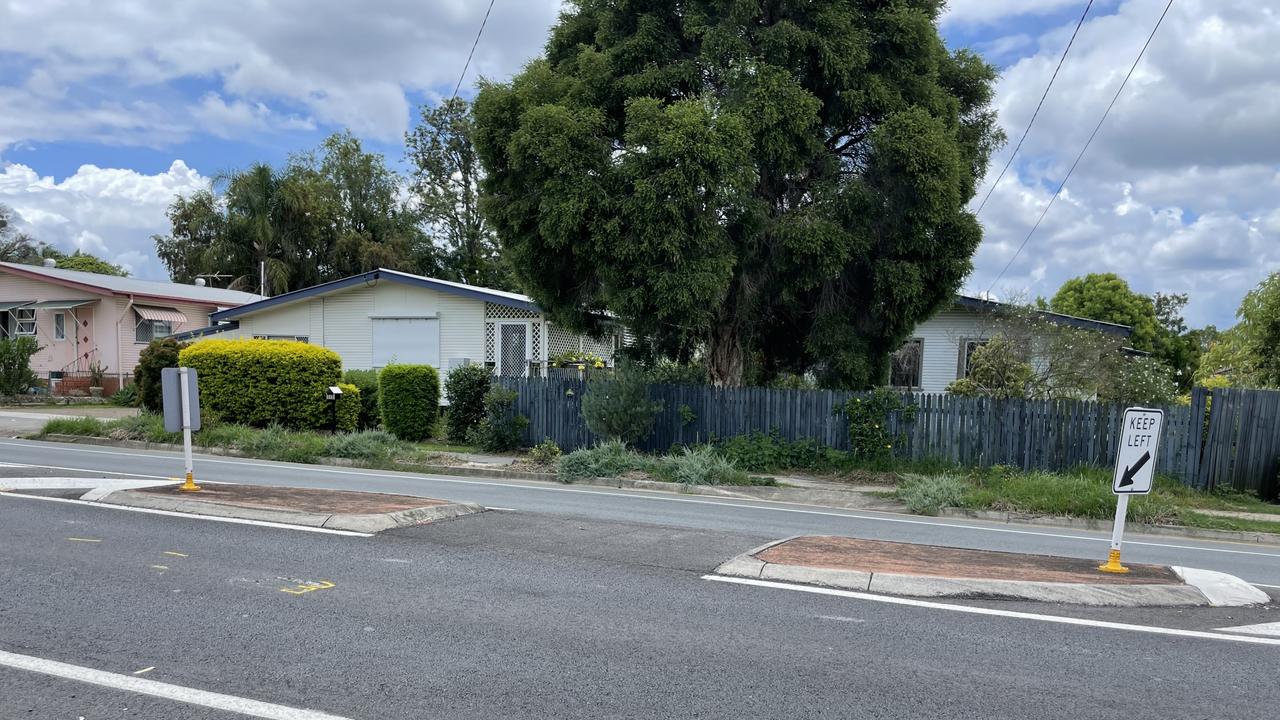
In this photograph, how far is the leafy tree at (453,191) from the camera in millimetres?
45969

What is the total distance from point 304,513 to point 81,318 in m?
27.4

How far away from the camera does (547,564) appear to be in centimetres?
738

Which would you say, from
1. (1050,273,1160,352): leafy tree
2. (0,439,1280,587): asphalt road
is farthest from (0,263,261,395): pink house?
(1050,273,1160,352): leafy tree

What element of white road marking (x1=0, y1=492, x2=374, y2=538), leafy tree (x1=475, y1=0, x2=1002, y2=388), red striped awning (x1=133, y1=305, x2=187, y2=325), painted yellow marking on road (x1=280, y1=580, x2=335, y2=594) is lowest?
white road marking (x1=0, y1=492, x2=374, y2=538)

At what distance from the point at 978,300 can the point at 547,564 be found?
16703mm

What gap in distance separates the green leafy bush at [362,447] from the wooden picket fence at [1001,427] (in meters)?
3.43

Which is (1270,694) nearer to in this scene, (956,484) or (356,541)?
(356,541)

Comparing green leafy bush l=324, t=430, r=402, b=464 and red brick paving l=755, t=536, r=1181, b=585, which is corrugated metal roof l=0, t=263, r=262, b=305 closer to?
green leafy bush l=324, t=430, r=402, b=464

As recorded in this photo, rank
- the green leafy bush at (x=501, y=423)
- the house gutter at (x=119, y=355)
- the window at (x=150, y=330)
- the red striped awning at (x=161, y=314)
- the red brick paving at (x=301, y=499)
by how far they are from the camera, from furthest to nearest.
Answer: the window at (x=150, y=330) → the red striped awning at (x=161, y=314) → the house gutter at (x=119, y=355) → the green leafy bush at (x=501, y=423) → the red brick paving at (x=301, y=499)

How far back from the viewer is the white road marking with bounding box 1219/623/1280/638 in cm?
600

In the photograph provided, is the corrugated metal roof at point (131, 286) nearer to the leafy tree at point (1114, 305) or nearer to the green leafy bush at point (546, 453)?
the green leafy bush at point (546, 453)

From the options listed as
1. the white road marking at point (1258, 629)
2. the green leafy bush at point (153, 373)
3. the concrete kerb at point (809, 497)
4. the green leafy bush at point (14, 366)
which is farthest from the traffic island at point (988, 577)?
the green leafy bush at point (14, 366)

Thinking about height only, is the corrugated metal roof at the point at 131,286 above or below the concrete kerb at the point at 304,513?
above

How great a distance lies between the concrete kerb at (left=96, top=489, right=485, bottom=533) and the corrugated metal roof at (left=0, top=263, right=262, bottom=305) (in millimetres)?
23711
